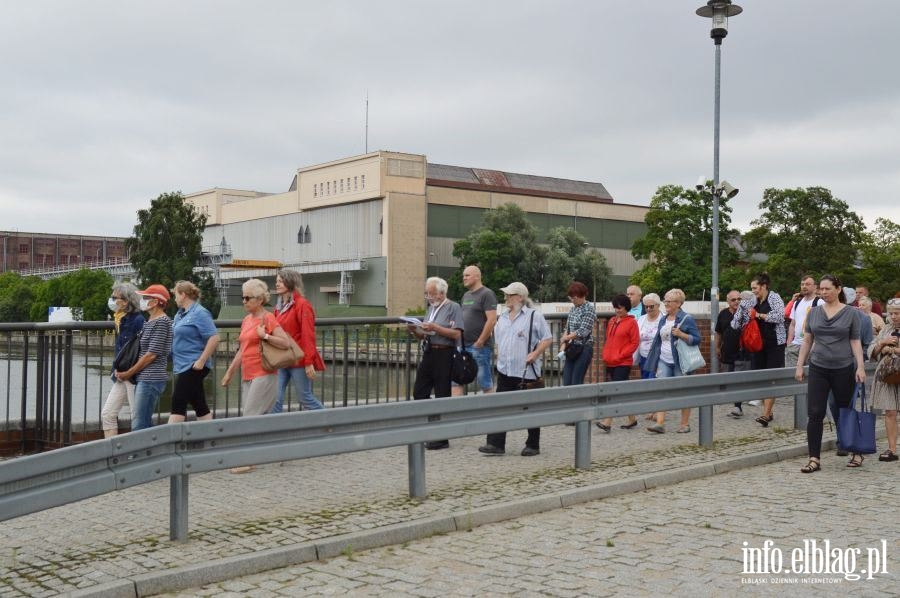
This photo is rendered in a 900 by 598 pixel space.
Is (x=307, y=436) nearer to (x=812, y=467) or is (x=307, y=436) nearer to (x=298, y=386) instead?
(x=298, y=386)

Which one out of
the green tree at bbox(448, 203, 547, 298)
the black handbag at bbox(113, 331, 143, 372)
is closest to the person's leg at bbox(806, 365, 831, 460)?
the black handbag at bbox(113, 331, 143, 372)

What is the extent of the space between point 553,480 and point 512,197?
8612cm

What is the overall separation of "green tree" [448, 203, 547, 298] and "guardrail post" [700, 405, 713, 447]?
67.4m

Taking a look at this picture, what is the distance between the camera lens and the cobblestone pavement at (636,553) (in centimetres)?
564

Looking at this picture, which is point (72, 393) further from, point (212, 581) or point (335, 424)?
point (212, 581)

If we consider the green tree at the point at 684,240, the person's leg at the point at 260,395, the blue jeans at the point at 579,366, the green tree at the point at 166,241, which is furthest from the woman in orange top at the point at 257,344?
the green tree at the point at 166,241

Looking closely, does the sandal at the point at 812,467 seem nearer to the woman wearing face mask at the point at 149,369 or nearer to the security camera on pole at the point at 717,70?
the woman wearing face mask at the point at 149,369

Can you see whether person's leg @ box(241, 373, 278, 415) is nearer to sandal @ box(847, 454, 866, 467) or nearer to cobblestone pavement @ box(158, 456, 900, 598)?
cobblestone pavement @ box(158, 456, 900, 598)

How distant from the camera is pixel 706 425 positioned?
11.0 metres

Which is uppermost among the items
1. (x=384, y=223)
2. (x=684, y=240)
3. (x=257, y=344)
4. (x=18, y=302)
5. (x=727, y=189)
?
(x=384, y=223)

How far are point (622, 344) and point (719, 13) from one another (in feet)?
36.0

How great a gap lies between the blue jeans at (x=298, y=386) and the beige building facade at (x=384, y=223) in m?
72.9

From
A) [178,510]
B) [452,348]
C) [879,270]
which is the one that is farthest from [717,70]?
[879,270]

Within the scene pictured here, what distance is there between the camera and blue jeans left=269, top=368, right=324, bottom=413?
1027cm
